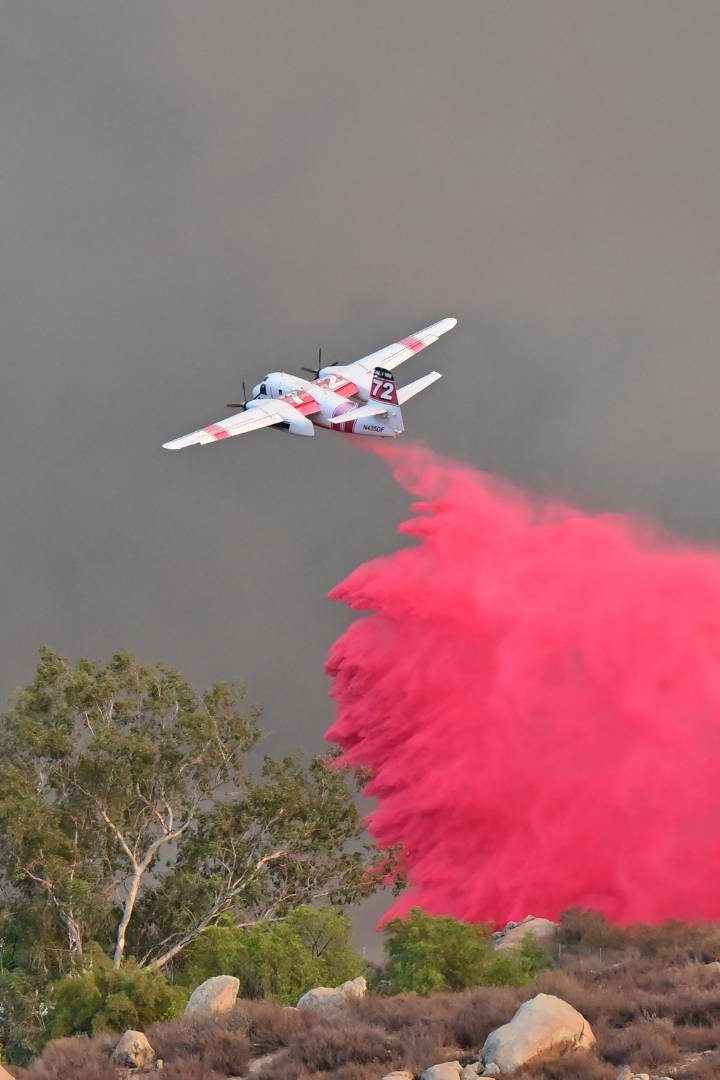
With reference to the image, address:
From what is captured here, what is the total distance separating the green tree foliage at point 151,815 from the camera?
59094 millimetres

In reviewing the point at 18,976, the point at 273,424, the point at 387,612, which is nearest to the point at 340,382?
the point at 273,424

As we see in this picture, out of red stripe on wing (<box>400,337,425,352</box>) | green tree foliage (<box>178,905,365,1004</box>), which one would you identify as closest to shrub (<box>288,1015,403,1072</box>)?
green tree foliage (<box>178,905,365,1004</box>)

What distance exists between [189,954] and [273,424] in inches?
1007

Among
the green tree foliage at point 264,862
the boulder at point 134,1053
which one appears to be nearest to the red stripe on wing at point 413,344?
the green tree foliage at point 264,862

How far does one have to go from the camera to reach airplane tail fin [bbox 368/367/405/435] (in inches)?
2776

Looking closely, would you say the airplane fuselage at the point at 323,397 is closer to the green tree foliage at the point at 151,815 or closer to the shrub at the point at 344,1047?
the green tree foliage at the point at 151,815

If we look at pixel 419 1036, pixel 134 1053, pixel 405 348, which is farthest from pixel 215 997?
pixel 405 348

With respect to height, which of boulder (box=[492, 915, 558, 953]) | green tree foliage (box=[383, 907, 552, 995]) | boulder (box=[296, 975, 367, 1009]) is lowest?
boulder (box=[296, 975, 367, 1009])

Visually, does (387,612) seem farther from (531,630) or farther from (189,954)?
(189,954)

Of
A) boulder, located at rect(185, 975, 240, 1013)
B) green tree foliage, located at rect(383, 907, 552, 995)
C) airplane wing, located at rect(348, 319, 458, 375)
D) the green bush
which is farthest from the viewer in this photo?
airplane wing, located at rect(348, 319, 458, 375)

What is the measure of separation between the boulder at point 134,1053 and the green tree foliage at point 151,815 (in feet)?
84.4

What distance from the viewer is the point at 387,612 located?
2534 inches

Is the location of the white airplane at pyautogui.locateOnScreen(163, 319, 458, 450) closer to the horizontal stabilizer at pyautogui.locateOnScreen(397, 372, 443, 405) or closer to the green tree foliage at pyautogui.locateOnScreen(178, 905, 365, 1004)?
the horizontal stabilizer at pyautogui.locateOnScreen(397, 372, 443, 405)

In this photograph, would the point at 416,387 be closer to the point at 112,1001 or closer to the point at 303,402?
the point at 303,402
